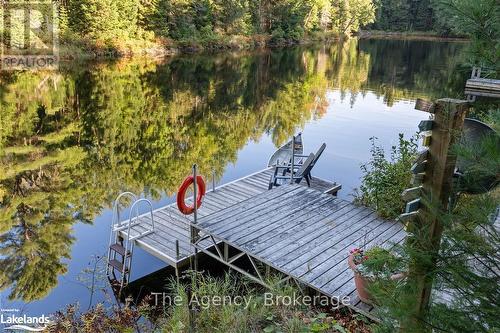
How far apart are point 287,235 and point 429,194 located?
3.36 meters

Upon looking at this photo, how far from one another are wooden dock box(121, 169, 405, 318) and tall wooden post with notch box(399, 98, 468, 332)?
2.26 m

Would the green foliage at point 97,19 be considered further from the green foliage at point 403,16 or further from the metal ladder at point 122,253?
the green foliage at point 403,16

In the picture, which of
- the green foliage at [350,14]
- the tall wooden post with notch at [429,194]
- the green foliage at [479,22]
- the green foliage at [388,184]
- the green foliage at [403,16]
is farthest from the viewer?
the green foliage at [403,16]

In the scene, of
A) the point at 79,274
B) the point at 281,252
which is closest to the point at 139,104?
the point at 79,274

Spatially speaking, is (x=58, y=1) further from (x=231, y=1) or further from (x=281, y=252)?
(x=281, y=252)

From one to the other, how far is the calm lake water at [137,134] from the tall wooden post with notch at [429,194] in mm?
303

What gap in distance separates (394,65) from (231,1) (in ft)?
44.6

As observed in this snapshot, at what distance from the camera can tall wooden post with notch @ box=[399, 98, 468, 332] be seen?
1703 millimetres

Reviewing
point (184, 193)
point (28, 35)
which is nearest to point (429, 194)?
point (184, 193)

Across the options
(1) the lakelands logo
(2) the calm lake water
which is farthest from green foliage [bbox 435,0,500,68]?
(1) the lakelands logo

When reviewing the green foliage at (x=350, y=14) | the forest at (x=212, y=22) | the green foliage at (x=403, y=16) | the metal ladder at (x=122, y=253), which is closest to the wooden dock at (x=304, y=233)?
the metal ladder at (x=122, y=253)

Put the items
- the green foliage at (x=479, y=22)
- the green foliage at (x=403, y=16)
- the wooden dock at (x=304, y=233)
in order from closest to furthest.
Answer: the green foliage at (x=479, y=22), the wooden dock at (x=304, y=233), the green foliage at (x=403, y=16)

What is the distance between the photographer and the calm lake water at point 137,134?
6.40 metres

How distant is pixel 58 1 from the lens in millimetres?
24938
